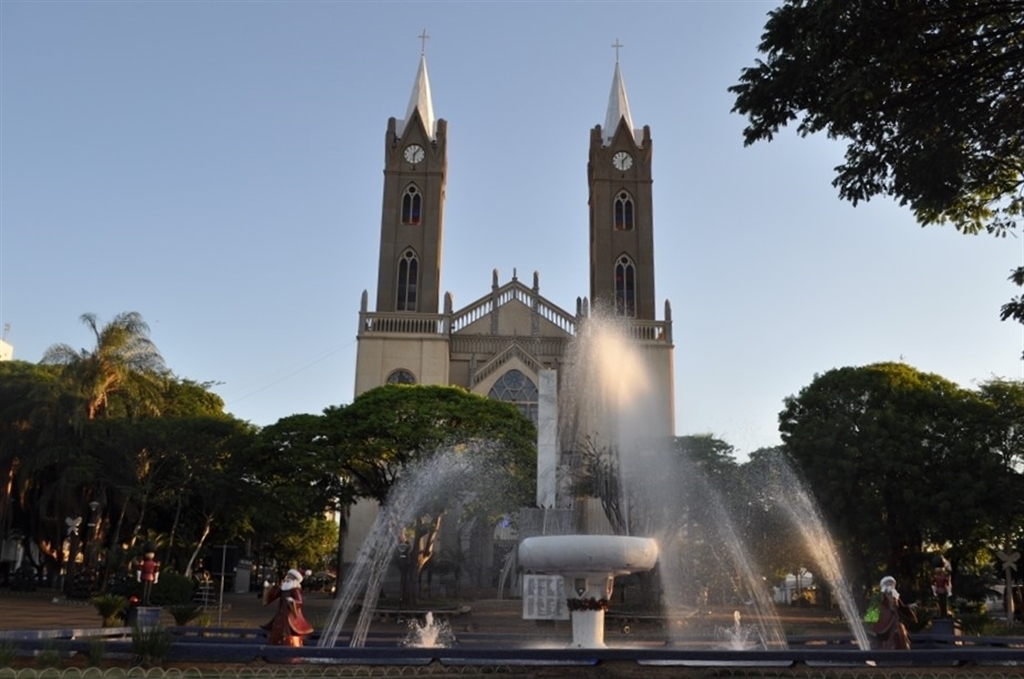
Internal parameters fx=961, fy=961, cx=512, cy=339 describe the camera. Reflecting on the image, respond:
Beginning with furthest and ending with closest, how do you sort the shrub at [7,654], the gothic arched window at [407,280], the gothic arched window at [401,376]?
the gothic arched window at [407,280] < the gothic arched window at [401,376] < the shrub at [7,654]

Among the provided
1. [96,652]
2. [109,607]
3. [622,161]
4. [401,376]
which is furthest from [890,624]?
[622,161]

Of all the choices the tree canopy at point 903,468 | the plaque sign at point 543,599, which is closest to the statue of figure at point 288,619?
the plaque sign at point 543,599

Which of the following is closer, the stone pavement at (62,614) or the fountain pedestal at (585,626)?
the fountain pedestal at (585,626)

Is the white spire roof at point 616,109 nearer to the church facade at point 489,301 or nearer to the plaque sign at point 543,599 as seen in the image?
the church facade at point 489,301

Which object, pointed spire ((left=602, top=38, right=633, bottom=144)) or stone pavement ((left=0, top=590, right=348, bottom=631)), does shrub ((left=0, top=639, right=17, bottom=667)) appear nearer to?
stone pavement ((left=0, top=590, right=348, bottom=631))

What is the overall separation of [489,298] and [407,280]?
4564 millimetres

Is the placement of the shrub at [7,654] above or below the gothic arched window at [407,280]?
below

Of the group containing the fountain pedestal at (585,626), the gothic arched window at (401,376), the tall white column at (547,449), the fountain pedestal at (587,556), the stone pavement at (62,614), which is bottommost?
the stone pavement at (62,614)

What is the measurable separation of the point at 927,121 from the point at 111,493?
3265cm

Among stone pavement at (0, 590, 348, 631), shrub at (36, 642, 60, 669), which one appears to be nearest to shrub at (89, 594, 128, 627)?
stone pavement at (0, 590, 348, 631)

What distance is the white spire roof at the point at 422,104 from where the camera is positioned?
56.4 m

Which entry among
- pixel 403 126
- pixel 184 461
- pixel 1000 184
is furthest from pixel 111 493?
pixel 1000 184

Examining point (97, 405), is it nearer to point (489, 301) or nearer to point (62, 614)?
point (62, 614)

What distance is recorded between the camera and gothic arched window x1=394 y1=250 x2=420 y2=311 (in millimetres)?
51156
